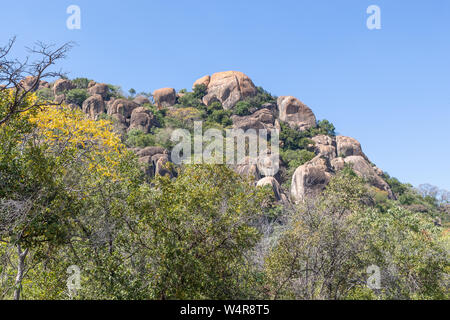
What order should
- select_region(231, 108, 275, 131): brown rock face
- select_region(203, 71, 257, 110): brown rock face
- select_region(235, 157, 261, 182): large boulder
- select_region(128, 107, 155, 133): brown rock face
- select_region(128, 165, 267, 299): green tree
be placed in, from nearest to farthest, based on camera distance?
select_region(128, 165, 267, 299): green tree < select_region(235, 157, 261, 182): large boulder < select_region(128, 107, 155, 133): brown rock face < select_region(231, 108, 275, 131): brown rock face < select_region(203, 71, 257, 110): brown rock face

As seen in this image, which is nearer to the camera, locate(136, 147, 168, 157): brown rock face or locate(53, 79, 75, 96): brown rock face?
locate(136, 147, 168, 157): brown rock face

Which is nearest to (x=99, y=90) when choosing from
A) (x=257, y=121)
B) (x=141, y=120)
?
(x=141, y=120)

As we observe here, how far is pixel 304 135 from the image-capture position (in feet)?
201

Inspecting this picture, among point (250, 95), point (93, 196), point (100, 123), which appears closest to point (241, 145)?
point (250, 95)

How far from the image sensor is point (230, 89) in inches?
2817

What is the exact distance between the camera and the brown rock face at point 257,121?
57188mm

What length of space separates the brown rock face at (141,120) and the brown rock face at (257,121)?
1335 centimetres

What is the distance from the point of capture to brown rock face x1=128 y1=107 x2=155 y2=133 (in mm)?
53388

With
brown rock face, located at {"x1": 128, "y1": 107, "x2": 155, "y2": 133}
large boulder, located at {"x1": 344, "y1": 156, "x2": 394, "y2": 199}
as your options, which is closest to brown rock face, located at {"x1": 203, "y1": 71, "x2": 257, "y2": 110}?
brown rock face, located at {"x1": 128, "y1": 107, "x2": 155, "y2": 133}

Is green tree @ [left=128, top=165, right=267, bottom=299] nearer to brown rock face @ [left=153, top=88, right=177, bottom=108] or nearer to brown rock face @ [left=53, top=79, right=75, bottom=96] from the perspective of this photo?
brown rock face @ [left=53, top=79, right=75, bottom=96]

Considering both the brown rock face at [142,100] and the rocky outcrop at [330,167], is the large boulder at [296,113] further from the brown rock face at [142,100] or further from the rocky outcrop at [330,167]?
the brown rock face at [142,100]

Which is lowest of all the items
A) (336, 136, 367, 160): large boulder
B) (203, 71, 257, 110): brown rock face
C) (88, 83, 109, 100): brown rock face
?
(336, 136, 367, 160): large boulder
